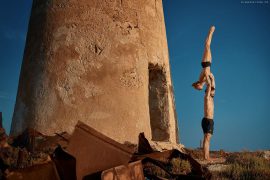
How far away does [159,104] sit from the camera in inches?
250

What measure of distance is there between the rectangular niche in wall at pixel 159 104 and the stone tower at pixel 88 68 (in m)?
0.62

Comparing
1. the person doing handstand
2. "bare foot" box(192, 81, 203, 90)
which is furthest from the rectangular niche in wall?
the person doing handstand

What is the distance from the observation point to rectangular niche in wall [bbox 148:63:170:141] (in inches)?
242

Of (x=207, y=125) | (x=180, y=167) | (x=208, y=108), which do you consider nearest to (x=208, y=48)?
(x=208, y=108)

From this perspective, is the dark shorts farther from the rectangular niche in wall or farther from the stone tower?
the stone tower

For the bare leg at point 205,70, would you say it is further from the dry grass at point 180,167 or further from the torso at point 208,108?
the dry grass at point 180,167

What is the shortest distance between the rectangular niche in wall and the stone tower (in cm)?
62

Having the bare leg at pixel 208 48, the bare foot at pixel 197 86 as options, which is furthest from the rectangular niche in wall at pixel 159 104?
the bare leg at pixel 208 48

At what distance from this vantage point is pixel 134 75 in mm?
5094

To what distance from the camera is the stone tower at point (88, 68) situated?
471 cm

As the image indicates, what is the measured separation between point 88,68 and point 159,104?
2125 mm

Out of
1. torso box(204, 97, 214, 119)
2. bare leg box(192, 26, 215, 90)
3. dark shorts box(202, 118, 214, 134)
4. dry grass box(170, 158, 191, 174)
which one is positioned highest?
bare leg box(192, 26, 215, 90)

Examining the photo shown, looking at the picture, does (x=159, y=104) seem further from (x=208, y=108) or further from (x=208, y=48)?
(x=208, y=48)

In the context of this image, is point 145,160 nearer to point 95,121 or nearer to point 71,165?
point 71,165
